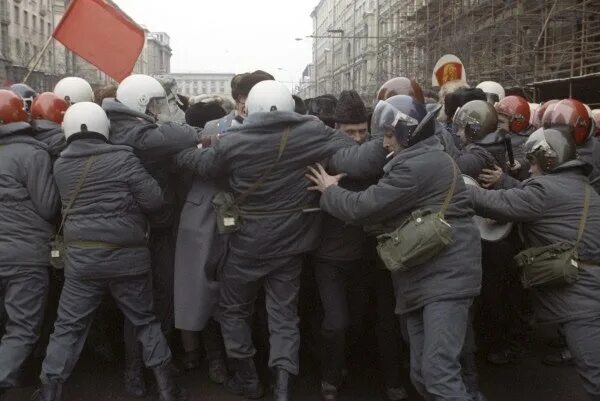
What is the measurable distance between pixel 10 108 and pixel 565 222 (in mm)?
3766

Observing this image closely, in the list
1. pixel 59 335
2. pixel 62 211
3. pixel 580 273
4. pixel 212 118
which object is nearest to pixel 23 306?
pixel 59 335

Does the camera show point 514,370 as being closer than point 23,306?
No

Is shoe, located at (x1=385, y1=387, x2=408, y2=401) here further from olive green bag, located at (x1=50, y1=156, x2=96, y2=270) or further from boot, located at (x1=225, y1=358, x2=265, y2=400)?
olive green bag, located at (x1=50, y1=156, x2=96, y2=270)

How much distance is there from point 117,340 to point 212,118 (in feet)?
6.81

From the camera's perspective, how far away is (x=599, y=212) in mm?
4094

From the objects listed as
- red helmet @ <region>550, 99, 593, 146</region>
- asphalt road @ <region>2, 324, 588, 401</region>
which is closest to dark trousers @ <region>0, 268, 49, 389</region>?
asphalt road @ <region>2, 324, 588, 401</region>

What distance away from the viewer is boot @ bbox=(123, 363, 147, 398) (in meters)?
4.86

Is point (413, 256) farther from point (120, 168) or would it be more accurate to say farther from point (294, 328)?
point (120, 168)

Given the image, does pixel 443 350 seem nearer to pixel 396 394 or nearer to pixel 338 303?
pixel 338 303

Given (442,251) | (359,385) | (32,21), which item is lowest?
(359,385)

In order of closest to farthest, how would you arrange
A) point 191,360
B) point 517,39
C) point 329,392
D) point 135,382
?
point 329,392 < point 135,382 < point 191,360 < point 517,39

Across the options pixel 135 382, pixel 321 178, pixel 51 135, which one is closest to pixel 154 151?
pixel 51 135

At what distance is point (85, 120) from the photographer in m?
4.37

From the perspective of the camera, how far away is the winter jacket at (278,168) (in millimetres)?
4348
